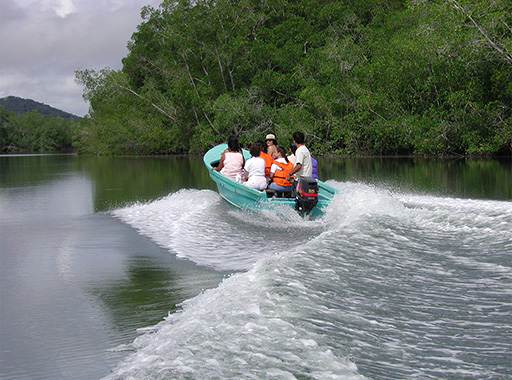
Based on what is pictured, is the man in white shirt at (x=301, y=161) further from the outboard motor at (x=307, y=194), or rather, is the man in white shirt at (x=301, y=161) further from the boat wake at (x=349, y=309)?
the boat wake at (x=349, y=309)

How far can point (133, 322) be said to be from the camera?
3967mm

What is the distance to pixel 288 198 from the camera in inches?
363

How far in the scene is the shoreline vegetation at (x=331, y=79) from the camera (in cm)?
2312

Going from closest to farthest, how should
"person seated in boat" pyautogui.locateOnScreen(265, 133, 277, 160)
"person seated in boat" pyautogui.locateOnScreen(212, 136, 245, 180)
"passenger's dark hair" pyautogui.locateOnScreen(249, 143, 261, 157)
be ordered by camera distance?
"passenger's dark hair" pyautogui.locateOnScreen(249, 143, 261, 157) < "person seated in boat" pyautogui.locateOnScreen(265, 133, 277, 160) < "person seated in boat" pyautogui.locateOnScreen(212, 136, 245, 180)

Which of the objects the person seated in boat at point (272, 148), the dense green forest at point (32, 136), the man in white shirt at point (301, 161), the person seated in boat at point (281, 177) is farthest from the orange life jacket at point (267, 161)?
the dense green forest at point (32, 136)

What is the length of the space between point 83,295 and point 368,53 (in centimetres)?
3133

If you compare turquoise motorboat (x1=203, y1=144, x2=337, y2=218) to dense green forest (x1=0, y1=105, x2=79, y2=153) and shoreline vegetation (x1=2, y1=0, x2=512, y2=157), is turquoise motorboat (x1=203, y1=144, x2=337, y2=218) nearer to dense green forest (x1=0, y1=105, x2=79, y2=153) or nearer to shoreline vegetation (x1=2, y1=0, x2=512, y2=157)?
Answer: shoreline vegetation (x1=2, y1=0, x2=512, y2=157)

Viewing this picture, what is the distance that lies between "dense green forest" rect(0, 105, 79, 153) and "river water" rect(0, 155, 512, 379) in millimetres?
93590

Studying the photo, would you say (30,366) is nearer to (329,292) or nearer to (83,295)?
(83,295)

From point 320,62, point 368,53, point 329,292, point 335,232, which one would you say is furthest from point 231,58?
point 329,292

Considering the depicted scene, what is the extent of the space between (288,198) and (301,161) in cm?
70

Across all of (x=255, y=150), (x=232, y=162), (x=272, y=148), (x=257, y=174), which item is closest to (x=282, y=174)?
(x=257, y=174)

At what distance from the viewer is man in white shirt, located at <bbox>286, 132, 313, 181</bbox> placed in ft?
30.0

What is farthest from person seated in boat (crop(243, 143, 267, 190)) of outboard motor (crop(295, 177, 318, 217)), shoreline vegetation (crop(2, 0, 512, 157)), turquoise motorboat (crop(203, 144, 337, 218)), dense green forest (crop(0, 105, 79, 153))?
dense green forest (crop(0, 105, 79, 153))
